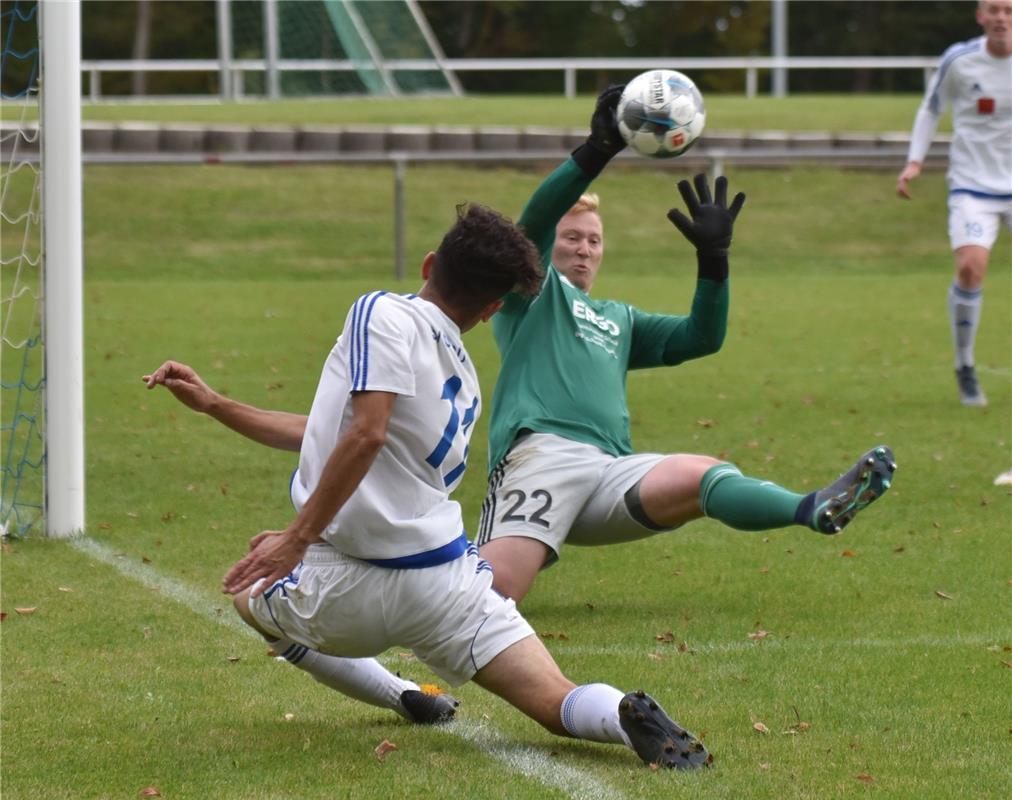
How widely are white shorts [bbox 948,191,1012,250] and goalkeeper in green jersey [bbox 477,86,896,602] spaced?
502cm

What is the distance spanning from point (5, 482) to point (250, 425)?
3516 millimetres

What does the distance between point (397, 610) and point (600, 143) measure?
2.17 meters

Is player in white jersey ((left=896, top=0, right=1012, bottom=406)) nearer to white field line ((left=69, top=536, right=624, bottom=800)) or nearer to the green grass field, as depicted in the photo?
the green grass field

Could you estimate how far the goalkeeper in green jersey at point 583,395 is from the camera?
19.0ft

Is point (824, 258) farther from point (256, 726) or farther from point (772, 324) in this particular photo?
point (256, 726)

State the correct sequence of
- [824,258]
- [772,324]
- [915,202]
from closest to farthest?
1. [772,324]
2. [824,258]
3. [915,202]

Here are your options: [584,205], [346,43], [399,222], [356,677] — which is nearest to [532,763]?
[356,677]

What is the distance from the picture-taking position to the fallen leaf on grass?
4.61 meters

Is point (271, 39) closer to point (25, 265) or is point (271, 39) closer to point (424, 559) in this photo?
point (25, 265)

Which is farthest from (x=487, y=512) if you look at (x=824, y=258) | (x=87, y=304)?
(x=824, y=258)

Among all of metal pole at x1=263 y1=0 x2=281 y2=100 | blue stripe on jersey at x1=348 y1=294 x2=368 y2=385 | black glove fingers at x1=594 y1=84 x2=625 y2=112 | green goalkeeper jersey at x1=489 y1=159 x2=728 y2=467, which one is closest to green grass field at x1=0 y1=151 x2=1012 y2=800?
green goalkeeper jersey at x1=489 y1=159 x2=728 y2=467

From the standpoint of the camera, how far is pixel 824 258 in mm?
21812

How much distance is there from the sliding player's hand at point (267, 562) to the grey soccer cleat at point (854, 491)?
1535 millimetres

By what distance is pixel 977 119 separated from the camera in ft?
36.2
